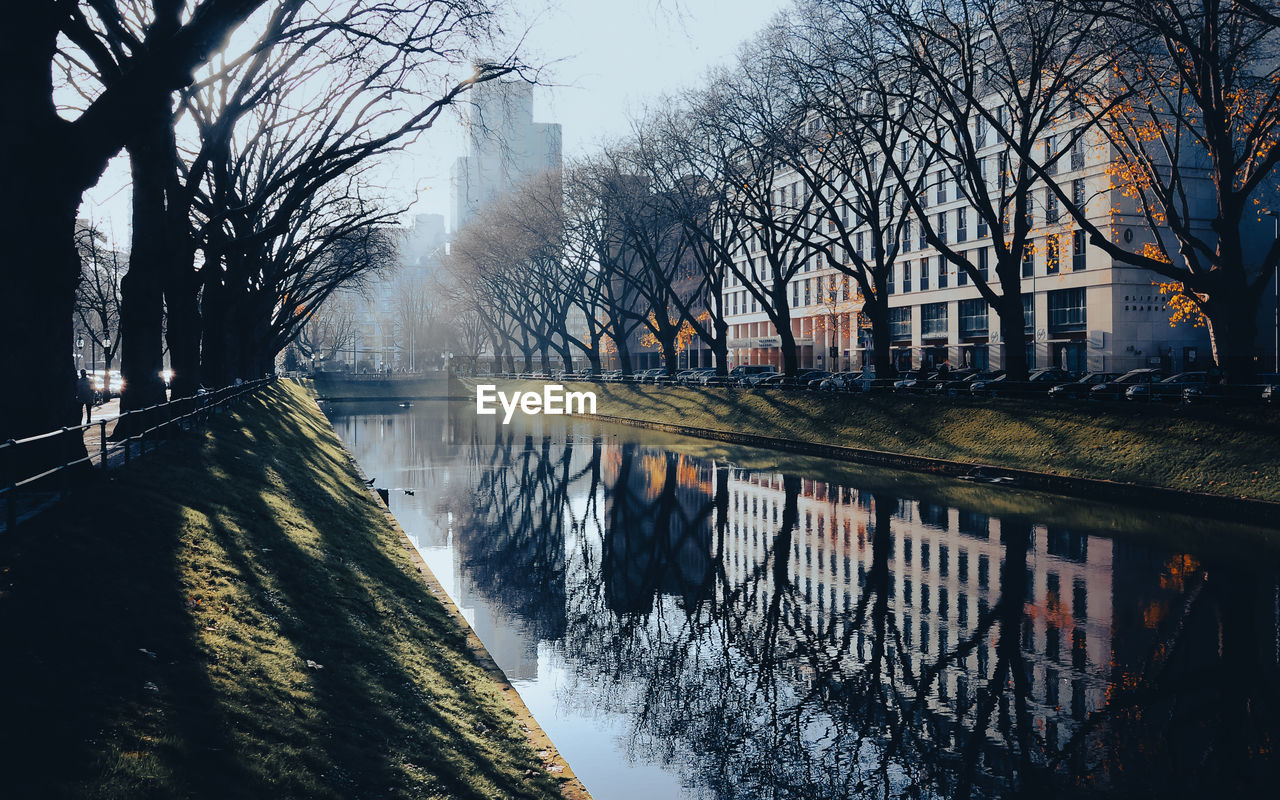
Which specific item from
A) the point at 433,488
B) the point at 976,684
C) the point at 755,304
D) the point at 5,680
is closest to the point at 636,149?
the point at 433,488

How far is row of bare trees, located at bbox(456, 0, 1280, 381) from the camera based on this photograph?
2361 centimetres

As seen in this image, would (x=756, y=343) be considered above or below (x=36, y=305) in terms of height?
above

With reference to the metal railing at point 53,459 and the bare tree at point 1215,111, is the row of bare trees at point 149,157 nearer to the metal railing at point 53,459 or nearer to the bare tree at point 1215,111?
the metal railing at point 53,459

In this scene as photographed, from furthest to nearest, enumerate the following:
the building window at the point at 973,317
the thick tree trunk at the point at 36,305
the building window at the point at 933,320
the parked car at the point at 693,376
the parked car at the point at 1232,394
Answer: the building window at the point at 933,320 < the building window at the point at 973,317 < the parked car at the point at 693,376 < the parked car at the point at 1232,394 < the thick tree trunk at the point at 36,305

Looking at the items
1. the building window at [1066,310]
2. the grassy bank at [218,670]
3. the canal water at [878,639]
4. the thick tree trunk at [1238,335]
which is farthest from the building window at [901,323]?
the grassy bank at [218,670]

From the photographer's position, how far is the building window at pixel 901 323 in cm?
7231

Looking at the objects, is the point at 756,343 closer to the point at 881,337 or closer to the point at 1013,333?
the point at 881,337

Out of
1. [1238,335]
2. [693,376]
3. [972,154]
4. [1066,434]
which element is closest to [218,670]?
[1066,434]

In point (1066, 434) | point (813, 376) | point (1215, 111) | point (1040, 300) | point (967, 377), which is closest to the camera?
Result: point (1215, 111)

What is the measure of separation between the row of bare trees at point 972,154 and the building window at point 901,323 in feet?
10.1

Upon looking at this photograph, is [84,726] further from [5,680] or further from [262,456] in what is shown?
[262,456]

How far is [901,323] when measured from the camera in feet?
241

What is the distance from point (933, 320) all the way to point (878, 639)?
62.0 m

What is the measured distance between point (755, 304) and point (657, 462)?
6624 centimetres
